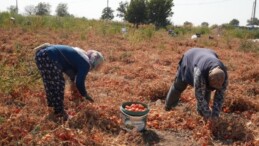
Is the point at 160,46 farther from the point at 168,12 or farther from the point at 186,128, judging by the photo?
the point at 168,12

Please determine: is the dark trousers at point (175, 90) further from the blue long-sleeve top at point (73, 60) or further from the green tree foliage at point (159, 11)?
the green tree foliage at point (159, 11)

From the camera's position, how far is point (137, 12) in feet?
111

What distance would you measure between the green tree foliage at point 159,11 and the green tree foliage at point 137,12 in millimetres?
588

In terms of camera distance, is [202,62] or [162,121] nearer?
[202,62]

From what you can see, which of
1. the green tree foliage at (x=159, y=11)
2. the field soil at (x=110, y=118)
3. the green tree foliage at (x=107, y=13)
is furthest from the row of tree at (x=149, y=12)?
the field soil at (x=110, y=118)

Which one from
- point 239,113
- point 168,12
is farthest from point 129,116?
point 168,12

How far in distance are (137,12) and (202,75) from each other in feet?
99.8

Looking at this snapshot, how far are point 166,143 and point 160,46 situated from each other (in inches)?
385

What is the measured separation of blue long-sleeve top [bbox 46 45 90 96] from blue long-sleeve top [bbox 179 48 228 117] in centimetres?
152

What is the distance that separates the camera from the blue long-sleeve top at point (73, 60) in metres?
4.30

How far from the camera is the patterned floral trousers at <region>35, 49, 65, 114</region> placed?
432cm

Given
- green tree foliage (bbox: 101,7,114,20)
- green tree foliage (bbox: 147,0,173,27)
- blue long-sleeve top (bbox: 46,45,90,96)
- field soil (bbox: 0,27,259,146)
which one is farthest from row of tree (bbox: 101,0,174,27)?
blue long-sleeve top (bbox: 46,45,90,96)

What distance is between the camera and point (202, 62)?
4359 mm

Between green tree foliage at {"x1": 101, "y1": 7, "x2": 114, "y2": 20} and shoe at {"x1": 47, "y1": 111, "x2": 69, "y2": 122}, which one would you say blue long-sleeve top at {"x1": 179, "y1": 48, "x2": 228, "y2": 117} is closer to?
shoe at {"x1": 47, "y1": 111, "x2": 69, "y2": 122}
